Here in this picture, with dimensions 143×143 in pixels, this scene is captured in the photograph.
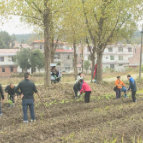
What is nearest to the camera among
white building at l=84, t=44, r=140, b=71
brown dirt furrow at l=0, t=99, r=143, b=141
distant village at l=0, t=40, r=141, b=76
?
brown dirt furrow at l=0, t=99, r=143, b=141

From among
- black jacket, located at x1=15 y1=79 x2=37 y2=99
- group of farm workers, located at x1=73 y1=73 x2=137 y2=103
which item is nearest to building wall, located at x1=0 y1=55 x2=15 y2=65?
group of farm workers, located at x1=73 y1=73 x2=137 y2=103

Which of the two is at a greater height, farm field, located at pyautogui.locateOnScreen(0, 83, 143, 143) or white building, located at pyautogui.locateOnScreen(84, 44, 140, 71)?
white building, located at pyautogui.locateOnScreen(84, 44, 140, 71)

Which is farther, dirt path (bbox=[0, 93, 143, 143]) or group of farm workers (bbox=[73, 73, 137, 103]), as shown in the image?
group of farm workers (bbox=[73, 73, 137, 103])

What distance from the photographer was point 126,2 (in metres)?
17.6

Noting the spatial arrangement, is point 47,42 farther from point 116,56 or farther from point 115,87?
point 116,56

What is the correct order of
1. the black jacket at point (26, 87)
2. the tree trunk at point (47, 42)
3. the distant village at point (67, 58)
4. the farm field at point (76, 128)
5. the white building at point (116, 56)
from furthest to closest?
the white building at point (116, 56) < the distant village at point (67, 58) < the tree trunk at point (47, 42) < the black jacket at point (26, 87) < the farm field at point (76, 128)

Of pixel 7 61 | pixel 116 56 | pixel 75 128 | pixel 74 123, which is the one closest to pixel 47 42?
pixel 74 123

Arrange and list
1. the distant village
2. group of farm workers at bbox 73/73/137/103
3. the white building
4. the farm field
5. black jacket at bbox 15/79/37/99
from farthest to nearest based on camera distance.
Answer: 1. the white building
2. the distant village
3. group of farm workers at bbox 73/73/137/103
4. black jacket at bbox 15/79/37/99
5. the farm field

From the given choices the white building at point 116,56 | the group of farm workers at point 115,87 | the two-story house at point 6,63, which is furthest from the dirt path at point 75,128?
the white building at point 116,56

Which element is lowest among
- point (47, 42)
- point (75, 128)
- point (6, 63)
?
point (75, 128)

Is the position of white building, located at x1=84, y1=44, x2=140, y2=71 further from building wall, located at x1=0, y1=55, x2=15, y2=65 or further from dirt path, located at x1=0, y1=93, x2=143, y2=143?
dirt path, located at x1=0, y1=93, x2=143, y2=143

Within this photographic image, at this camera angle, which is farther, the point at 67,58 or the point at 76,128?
the point at 67,58

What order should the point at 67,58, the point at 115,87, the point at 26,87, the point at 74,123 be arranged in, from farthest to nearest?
the point at 67,58 < the point at 115,87 < the point at 26,87 < the point at 74,123

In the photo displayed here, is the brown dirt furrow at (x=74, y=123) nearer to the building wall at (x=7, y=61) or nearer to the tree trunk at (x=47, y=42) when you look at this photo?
the tree trunk at (x=47, y=42)
